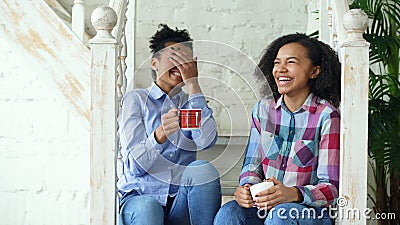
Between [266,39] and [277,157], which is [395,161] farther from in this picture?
[266,39]

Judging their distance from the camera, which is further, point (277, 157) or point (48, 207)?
point (48, 207)

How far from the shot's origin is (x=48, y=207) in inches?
111

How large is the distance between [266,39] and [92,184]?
70.0 inches

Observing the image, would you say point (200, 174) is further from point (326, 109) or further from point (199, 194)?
point (326, 109)

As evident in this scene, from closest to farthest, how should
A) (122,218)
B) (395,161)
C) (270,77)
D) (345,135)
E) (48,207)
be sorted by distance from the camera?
(345,135) → (122,218) → (270,77) → (395,161) → (48,207)

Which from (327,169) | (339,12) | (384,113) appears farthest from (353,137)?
(384,113)

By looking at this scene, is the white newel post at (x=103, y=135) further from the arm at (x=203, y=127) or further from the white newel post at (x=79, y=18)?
the white newel post at (x=79, y=18)

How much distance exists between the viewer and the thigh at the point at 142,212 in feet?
6.63

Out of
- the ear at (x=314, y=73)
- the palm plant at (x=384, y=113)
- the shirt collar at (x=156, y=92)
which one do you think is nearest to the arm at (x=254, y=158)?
the ear at (x=314, y=73)

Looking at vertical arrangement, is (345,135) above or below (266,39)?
below

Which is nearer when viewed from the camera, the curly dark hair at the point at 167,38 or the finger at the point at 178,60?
the finger at the point at 178,60

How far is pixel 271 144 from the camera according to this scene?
6.97 ft

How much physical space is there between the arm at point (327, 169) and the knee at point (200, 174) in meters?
0.28

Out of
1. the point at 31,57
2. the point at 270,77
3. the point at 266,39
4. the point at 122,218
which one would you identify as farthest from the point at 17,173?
the point at 266,39
